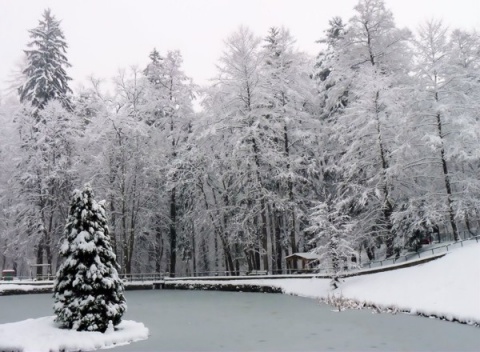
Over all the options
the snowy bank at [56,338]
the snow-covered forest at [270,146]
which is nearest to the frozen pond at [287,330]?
the snowy bank at [56,338]

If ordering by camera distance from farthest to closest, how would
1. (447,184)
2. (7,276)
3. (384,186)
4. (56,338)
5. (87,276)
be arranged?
(7,276) < (384,186) < (447,184) < (87,276) < (56,338)

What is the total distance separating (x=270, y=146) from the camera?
31672 mm

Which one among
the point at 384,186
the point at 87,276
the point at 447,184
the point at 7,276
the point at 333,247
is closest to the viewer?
the point at 87,276

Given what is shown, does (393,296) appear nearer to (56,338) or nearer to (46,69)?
(56,338)

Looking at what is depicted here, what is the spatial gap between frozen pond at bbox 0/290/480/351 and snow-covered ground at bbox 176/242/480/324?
2.73ft

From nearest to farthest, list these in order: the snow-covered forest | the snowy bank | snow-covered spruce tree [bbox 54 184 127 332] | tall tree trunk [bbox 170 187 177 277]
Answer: the snowy bank < snow-covered spruce tree [bbox 54 184 127 332] < the snow-covered forest < tall tree trunk [bbox 170 187 177 277]

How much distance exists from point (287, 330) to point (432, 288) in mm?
7186

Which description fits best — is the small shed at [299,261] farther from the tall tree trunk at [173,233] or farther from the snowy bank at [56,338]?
the snowy bank at [56,338]

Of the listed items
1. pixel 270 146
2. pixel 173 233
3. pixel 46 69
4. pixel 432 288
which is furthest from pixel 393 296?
pixel 46 69

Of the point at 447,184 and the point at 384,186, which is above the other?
the point at 384,186

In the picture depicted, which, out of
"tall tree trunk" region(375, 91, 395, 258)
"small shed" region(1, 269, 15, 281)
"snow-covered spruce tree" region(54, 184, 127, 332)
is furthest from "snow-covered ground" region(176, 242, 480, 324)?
"small shed" region(1, 269, 15, 281)

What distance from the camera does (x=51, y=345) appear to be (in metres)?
11.2

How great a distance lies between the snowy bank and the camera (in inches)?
440

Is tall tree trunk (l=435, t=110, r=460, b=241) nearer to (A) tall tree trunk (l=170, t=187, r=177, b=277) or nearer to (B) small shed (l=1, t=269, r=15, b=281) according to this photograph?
(A) tall tree trunk (l=170, t=187, r=177, b=277)
